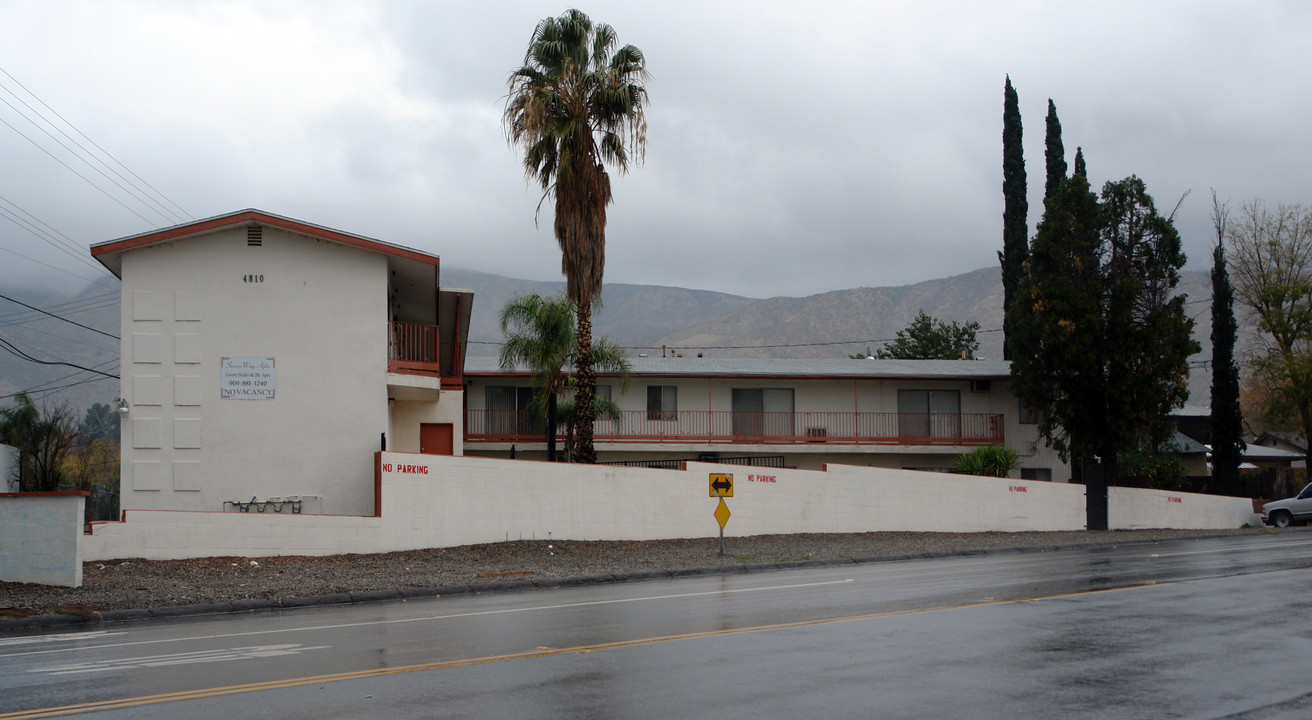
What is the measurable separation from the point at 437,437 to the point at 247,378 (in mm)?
7125

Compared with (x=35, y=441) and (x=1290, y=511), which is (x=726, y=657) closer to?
(x=1290, y=511)

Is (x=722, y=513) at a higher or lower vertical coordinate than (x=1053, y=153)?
lower

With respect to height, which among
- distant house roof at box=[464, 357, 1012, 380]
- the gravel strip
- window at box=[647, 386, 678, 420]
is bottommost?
the gravel strip

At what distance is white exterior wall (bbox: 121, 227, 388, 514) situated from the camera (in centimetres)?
2328

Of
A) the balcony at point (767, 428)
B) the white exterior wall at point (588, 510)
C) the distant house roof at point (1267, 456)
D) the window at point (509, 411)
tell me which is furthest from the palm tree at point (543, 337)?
the distant house roof at point (1267, 456)

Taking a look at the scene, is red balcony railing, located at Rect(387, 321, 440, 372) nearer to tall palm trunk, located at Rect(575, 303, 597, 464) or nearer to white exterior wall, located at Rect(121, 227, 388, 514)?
white exterior wall, located at Rect(121, 227, 388, 514)

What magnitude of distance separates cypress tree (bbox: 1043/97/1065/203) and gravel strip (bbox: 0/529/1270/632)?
21.3 m

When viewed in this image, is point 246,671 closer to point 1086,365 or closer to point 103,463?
point 1086,365

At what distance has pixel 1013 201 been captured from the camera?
46.8 m

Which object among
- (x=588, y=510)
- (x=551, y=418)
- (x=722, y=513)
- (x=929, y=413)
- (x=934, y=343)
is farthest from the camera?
(x=934, y=343)

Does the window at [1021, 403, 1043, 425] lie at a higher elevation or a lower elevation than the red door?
higher

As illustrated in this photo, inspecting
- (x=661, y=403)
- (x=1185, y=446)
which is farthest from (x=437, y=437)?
(x=1185, y=446)

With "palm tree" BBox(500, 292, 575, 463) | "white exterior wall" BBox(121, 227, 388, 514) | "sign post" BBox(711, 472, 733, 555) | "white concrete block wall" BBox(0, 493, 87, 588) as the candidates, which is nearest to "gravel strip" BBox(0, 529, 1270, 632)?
"white concrete block wall" BBox(0, 493, 87, 588)

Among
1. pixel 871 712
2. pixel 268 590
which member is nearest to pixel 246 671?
pixel 871 712
